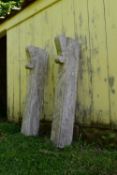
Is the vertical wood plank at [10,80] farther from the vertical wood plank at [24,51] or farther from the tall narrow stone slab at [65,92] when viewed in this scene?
the tall narrow stone slab at [65,92]

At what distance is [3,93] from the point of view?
10453mm

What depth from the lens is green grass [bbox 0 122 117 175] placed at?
159 inches

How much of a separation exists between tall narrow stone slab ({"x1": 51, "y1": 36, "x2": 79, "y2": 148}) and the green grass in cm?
17

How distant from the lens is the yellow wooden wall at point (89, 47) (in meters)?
5.00

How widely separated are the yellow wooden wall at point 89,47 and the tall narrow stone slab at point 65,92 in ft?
0.71

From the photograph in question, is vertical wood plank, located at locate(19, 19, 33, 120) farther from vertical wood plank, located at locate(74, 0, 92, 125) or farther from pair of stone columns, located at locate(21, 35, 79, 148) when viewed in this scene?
pair of stone columns, located at locate(21, 35, 79, 148)

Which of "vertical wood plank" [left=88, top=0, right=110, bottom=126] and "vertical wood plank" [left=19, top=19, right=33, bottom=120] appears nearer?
"vertical wood plank" [left=88, top=0, right=110, bottom=126]

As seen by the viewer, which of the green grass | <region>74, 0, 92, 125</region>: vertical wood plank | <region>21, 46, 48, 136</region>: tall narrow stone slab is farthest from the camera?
<region>21, 46, 48, 136</region>: tall narrow stone slab

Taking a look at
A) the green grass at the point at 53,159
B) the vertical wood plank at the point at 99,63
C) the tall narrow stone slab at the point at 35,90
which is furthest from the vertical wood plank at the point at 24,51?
the vertical wood plank at the point at 99,63

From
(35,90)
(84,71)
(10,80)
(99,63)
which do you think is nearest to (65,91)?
(84,71)

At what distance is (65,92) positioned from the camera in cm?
522

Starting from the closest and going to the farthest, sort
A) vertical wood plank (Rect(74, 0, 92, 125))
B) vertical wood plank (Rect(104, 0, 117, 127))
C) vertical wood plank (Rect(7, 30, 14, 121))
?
vertical wood plank (Rect(104, 0, 117, 127))
vertical wood plank (Rect(74, 0, 92, 125))
vertical wood plank (Rect(7, 30, 14, 121))

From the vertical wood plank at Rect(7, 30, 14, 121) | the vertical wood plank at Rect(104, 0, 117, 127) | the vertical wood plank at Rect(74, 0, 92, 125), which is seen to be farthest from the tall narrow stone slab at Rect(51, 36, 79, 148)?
the vertical wood plank at Rect(7, 30, 14, 121)

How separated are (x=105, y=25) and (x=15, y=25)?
10.3 feet
